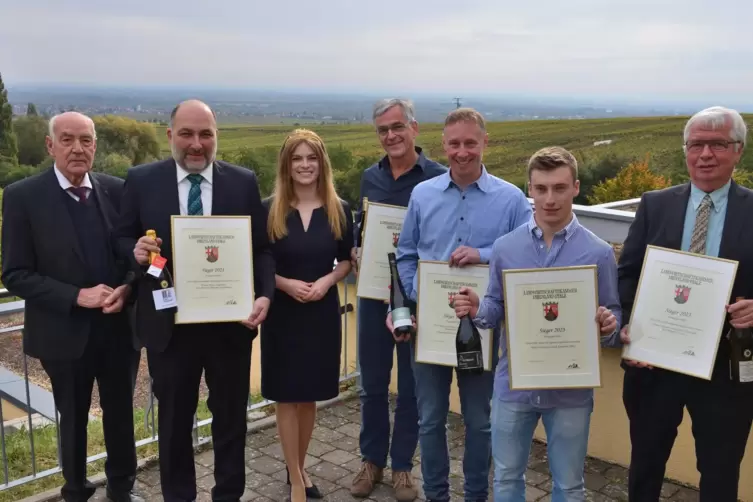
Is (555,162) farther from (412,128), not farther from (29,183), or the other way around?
(29,183)

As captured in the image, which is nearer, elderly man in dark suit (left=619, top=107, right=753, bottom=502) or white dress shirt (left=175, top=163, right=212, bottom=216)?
elderly man in dark suit (left=619, top=107, right=753, bottom=502)

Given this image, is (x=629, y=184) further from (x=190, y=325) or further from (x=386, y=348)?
(x=190, y=325)

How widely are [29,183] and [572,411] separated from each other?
9.49 ft

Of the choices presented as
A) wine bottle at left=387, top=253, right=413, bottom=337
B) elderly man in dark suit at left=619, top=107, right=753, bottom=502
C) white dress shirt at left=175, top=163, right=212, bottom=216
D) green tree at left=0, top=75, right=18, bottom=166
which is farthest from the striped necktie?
green tree at left=0, top=75, right=18, bottom=166

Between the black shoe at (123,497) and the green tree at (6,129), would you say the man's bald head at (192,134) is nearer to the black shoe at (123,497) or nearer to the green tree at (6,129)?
the black shoe at (123,497)

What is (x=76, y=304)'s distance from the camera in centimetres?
334

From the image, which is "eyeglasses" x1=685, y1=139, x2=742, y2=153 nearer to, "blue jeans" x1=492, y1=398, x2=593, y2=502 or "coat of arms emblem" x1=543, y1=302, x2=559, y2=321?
"coat of arms emblem" x1=543, y1=302, x2=559, y2=321

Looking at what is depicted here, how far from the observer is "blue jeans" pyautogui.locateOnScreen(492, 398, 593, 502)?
280cm

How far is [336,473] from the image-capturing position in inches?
176

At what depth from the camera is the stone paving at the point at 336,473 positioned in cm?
415

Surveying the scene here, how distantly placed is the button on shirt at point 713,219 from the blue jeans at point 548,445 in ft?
2.73

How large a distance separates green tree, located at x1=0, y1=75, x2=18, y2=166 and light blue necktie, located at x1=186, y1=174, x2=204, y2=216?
2335 centimetres

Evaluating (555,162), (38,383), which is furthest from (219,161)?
(38,383)

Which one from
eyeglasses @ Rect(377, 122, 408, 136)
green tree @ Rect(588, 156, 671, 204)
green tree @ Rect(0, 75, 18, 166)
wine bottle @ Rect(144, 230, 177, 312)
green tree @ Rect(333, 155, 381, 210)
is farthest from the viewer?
green tree @ Rect(0, 75, 18, 166)
